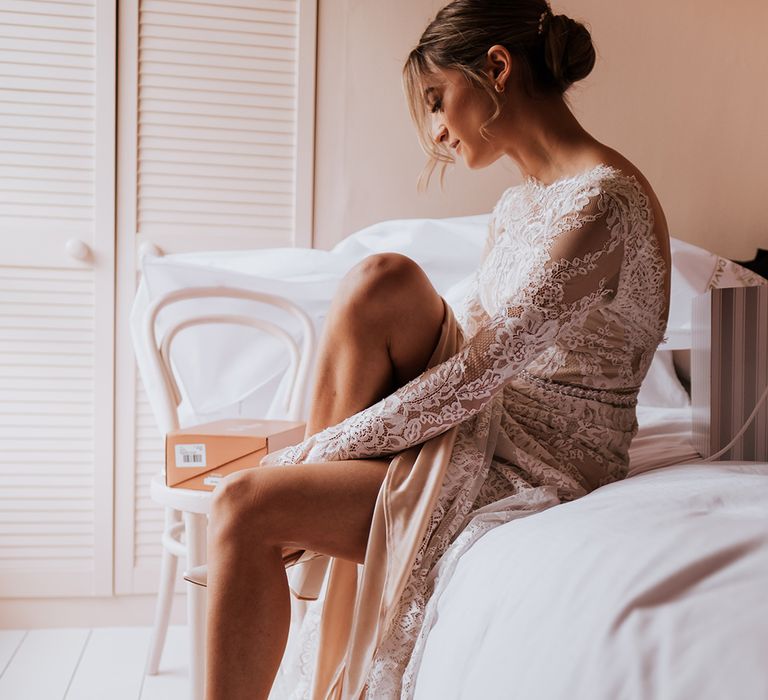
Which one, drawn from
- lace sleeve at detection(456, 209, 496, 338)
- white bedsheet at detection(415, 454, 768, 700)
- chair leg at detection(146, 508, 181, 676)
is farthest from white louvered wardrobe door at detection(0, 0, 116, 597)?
white bedsheet at detection(415, 454, 768, 700)

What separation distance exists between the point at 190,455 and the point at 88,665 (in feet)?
2.68

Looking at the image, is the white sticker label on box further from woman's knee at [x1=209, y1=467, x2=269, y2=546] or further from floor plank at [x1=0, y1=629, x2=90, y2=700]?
floor plank at [x1=0, y1=629, x2=90, y2=700]

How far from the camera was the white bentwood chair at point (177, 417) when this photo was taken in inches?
54.9

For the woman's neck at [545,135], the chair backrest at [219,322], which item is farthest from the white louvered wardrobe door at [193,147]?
the woman's neck at [545,135]

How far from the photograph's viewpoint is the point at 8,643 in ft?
6.57

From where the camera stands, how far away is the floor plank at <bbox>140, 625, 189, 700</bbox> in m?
1.71

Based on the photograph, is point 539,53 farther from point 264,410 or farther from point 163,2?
point 163,2

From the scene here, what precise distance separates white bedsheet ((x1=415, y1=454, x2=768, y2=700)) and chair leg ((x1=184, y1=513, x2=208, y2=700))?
722 millimetres

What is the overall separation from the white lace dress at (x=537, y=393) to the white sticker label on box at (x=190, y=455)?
0.36 meters

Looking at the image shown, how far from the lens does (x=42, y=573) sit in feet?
6.97

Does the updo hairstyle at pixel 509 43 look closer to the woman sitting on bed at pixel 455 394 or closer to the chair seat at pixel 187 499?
the woman sitting on bed at pixel 455 394

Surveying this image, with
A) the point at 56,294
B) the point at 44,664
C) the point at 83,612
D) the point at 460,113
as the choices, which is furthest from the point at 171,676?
the point at 460,113

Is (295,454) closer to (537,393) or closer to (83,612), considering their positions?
(537,393)

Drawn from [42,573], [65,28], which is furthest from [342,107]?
[42,573]
